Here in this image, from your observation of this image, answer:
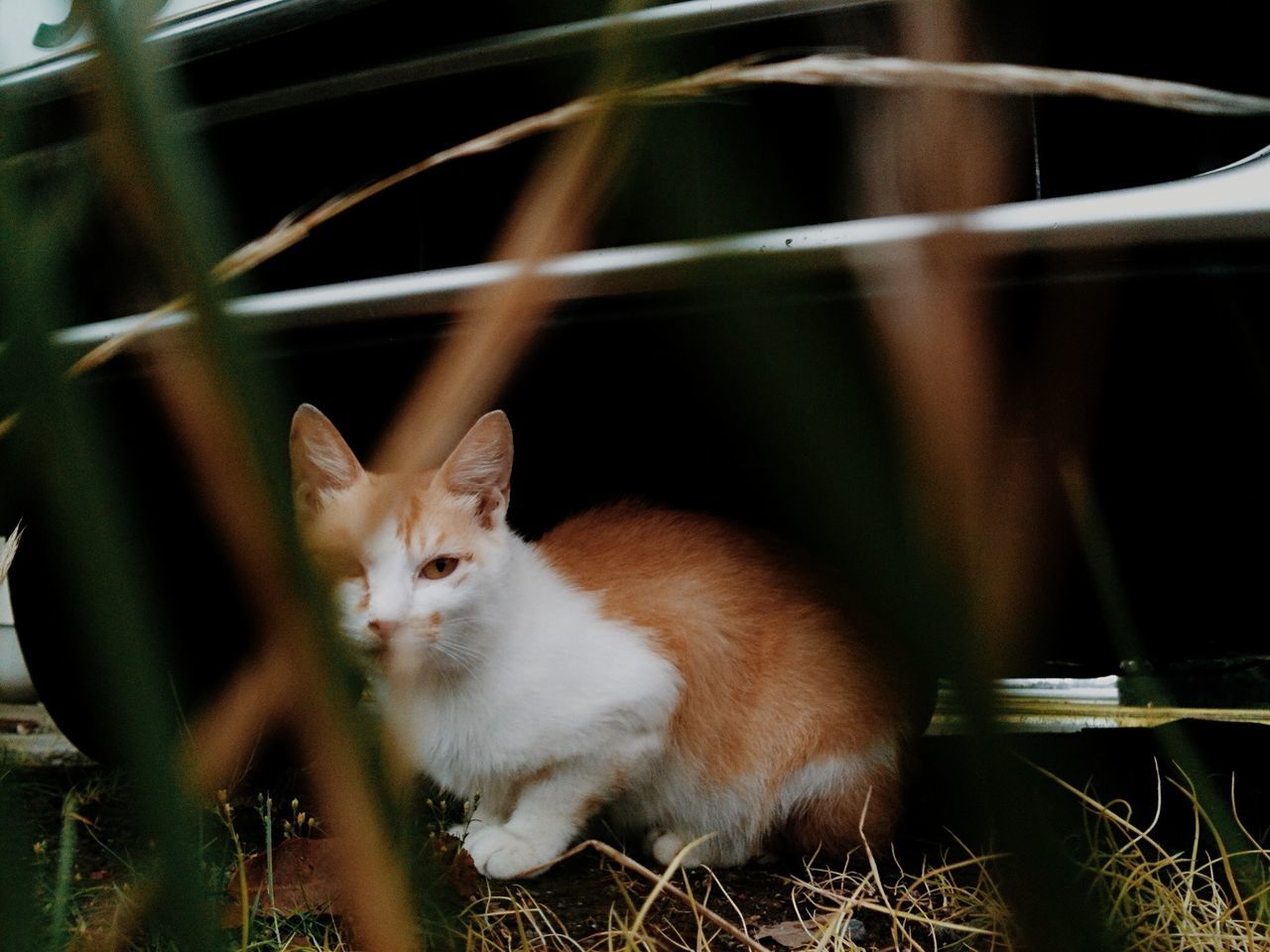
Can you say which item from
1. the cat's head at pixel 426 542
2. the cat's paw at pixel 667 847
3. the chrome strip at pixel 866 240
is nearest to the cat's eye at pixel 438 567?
the cat's head at pixel 426 542

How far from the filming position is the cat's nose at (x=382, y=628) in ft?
4.34

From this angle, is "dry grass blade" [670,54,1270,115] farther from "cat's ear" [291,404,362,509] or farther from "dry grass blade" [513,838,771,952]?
"cat's ear" [291,404,362,509]

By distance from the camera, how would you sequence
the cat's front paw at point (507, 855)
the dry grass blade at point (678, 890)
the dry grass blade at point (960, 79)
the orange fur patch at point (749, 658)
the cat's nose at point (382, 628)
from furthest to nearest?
1. the orange fur patch at point (749, 658)
2. the cat's front paw at point (507, 855)
3. the cat's nose at point (382, 628)
4. the dry grass blade at point (678, 890)
5. the dry grass blade at point (960, 79)

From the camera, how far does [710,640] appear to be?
1556 millimetres

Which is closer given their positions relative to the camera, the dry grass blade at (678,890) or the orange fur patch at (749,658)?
the dry grass blade at (678,890)

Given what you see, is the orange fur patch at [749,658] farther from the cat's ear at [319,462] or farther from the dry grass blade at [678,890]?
the cat's ear at [319,462]

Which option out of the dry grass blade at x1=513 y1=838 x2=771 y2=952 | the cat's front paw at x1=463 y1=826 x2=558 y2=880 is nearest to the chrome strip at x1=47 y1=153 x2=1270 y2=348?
the dry grass blade at x1=513 y1=838 x2=771 y2=952

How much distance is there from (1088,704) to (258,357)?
2235 millimetres

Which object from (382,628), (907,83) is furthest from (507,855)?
(907,83)

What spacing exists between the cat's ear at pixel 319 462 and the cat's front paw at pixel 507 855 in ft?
1.71

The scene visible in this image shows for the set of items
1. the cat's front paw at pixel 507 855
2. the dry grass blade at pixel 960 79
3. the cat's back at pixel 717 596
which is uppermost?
the dry grass blade at pixel 960 79

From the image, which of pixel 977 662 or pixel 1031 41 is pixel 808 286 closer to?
pixel 1031 41

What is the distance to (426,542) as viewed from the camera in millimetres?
1414

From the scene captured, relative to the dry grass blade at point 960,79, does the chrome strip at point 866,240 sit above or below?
below
